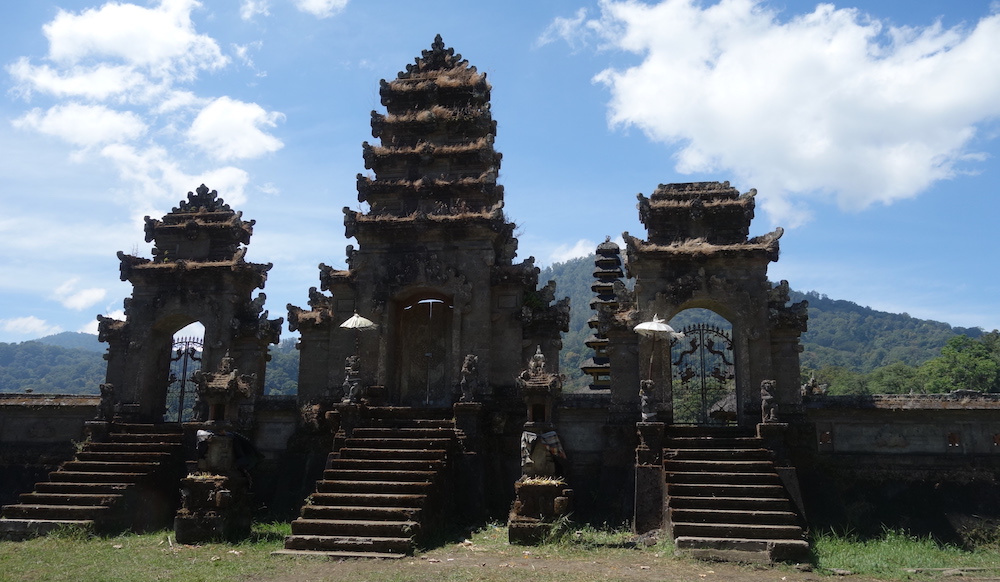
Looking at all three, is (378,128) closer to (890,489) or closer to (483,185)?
(483,185)

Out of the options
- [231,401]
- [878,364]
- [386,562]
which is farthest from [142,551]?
[878,364]

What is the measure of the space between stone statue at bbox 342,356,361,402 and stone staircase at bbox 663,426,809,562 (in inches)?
290

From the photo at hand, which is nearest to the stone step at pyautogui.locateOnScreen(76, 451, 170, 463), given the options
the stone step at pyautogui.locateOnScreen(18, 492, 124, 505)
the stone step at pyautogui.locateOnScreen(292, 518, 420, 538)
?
the stone step at pyautogui.locateOnScreen(18, 492, 124, 505)

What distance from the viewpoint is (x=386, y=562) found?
12438 millimetres

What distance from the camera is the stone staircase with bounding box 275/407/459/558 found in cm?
1334

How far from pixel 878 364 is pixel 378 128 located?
13008 cm

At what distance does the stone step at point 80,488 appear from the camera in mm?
16453

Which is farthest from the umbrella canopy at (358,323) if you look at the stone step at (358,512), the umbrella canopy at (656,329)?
the umbrella canopy at (656,329)

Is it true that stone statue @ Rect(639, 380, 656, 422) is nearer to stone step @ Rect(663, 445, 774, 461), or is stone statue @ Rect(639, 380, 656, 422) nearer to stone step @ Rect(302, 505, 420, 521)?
stone step @ Rect(663, 445, 774, 461)

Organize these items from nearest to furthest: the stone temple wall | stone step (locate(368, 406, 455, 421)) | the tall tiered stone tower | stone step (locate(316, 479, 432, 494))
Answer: stone step (locate(316, 479, 432, 494)) → stone step (locate(368, 406, 455, 421)) → the tall tiered stone tower → the stone temple wall

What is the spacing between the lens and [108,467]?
17.5 meters

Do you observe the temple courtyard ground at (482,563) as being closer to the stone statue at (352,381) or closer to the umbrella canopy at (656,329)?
the stone statue at (352,381)

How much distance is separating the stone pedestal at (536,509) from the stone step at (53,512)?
9.01 meters

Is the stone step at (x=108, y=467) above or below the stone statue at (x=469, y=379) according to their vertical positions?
below
